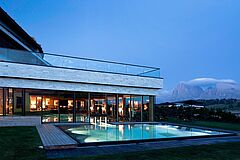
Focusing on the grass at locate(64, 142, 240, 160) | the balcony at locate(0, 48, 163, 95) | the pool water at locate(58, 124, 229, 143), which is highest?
the balcony at locate(0, 48, 163, 95)

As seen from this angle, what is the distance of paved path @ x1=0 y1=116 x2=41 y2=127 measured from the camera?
1443cm

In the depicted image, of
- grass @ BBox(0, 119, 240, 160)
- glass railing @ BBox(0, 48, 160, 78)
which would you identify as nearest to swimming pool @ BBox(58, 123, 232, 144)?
grass @ BBox(0, 119, 240, 160)

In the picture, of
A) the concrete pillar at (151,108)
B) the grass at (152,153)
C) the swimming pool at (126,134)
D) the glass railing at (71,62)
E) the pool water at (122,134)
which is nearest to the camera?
the grass at (152,153)

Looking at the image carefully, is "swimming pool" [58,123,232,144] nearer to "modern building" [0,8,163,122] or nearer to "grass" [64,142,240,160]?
"grass" [64,142,240,160]

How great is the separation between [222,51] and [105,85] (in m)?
39.4

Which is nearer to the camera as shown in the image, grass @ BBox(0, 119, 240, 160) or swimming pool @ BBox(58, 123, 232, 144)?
grass @ BBox(0, 119, 240, 160)

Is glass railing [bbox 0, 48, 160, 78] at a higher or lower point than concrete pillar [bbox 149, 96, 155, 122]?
higher

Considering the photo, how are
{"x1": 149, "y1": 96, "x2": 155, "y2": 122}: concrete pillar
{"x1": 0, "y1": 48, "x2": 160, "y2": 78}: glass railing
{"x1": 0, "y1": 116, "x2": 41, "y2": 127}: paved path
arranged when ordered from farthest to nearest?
1. {"x1": 149, "y1": 96, "x2": 155, "y2": 122}: concrete pillar
2. {"x1": 0, "y1": 48, "x2": 160, "y2": 78}: glass railing
3. {"x1": 0, "y1": 116, "x2": 41, "y2": 127}: paved path

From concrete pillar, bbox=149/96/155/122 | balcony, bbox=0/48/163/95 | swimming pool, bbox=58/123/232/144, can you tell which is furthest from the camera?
concrete pillar, bbox=149/96/155/122

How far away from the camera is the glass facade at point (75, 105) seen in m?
15.7

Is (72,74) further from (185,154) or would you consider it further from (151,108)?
(185,154)

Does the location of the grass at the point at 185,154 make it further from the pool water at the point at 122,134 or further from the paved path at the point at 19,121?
the paved path at the point at 19,121

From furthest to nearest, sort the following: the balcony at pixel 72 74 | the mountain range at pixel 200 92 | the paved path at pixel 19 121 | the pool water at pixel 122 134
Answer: the mountain range at pixel 200 92, the balcony at pixel 72 74, the paved path at pixel 19 121, the pool water at pixel 122 134

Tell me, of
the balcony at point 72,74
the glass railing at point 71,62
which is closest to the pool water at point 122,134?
the balcony at point 72,74
